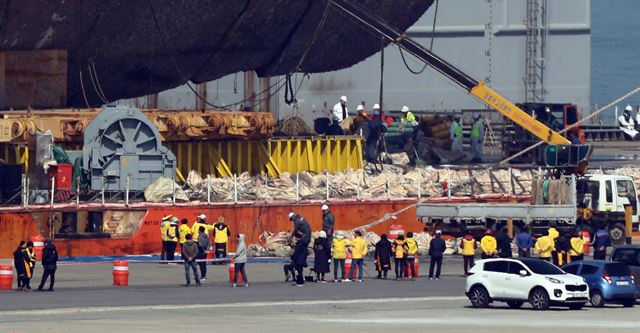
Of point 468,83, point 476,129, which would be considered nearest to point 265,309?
point 468,83

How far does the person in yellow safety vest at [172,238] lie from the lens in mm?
43312

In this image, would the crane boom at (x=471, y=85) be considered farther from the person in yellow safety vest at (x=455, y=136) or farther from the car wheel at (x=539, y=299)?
the car wheel at (x=539, y=299)

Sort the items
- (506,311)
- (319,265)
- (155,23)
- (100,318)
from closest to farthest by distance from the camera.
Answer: (100,318), (506,311), (319,265), (155,23)

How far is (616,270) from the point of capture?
35.6 m

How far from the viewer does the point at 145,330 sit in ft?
96.2

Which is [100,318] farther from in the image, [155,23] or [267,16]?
[267,16]

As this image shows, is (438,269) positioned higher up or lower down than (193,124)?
lower down

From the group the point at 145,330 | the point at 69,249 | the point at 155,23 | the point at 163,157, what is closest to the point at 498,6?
the point at 155,23

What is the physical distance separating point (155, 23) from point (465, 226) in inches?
609

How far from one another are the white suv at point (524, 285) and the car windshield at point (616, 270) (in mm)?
867

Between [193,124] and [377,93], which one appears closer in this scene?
[193,124]

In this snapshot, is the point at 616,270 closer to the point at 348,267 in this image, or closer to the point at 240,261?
the point at 348,267

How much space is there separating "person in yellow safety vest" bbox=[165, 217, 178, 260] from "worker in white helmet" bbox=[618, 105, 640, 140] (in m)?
34.3

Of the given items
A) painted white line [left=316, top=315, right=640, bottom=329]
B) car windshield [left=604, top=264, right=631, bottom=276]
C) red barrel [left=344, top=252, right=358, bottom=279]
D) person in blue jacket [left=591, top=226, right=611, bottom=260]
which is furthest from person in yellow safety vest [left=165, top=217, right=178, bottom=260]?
car windshield [left=604, top=264, right=631, bottom=276]
